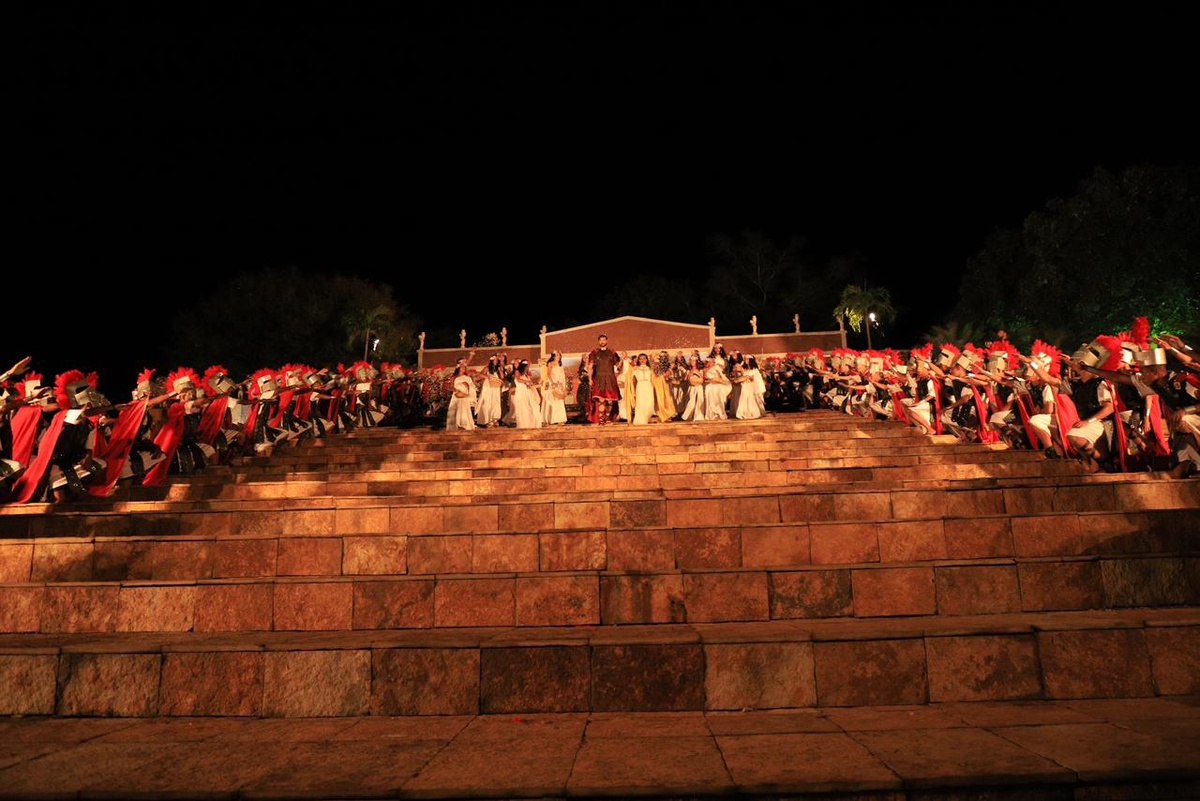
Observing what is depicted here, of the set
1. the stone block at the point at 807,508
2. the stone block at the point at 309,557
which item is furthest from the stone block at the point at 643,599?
the stone block at the point at 309,557

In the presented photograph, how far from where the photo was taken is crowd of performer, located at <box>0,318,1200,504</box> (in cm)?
767

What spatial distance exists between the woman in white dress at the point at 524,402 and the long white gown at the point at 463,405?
1.04 metres

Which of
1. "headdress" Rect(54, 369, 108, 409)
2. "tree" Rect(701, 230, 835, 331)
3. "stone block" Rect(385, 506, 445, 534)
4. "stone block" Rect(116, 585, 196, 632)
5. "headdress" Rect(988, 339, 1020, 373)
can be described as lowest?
"stone block" Rect(116, 585, 196, 632)

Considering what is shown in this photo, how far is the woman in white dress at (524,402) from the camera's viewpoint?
15.6 m

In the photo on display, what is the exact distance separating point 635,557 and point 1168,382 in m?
7.04

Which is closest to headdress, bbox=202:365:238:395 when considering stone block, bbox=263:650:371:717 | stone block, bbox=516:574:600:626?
stone block, bbox=263:650:371:717

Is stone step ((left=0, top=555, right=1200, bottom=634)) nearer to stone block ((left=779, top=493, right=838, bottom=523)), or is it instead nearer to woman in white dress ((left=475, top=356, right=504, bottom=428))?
stone block ((left=779, top=493, right=838, bottom=523))

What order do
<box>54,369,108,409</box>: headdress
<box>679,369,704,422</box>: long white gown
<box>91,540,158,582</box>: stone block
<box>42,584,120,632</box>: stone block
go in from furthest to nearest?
<box>679,369,704,422</box>: long white gown → <box>54,369,108,409</box>: headdress → <box>91,540,158,582</box>: stone block → <box>42,584,120,632</box>: stone block

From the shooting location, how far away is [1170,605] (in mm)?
4469

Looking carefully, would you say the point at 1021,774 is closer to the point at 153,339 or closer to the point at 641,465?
the point at 641,465

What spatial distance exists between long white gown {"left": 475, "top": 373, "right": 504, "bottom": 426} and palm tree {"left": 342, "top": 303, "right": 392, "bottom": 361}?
84.4 ft

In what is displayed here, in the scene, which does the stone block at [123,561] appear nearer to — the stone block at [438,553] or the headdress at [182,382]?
the stone block at [438,553]

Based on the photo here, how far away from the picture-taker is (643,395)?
16578mm

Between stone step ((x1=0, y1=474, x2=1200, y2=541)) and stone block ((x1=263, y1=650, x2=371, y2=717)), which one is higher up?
stone step ((x1=0, y1=474, x2=1200, y2=541))
